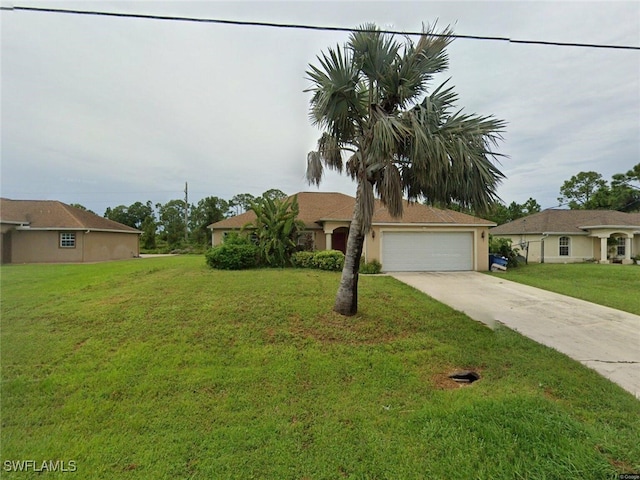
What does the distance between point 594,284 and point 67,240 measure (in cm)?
2947

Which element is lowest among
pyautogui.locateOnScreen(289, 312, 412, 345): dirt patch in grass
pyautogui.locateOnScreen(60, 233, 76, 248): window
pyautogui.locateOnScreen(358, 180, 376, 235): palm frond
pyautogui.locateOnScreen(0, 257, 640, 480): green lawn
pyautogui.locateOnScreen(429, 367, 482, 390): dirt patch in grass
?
pyautogui.locateOnScreen(429, 367, 482, 390): dirt patch in grass

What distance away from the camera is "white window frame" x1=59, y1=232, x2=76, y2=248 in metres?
18.6

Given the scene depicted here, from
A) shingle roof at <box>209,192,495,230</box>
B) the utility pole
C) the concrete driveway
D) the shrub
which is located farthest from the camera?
the utility pole

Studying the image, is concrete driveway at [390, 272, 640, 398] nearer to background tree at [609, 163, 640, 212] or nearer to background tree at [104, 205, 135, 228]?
background tree at [609, 163, 640, 212]

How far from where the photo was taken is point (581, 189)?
112 ft

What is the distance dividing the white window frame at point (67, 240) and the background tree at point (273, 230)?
14858 millimetres

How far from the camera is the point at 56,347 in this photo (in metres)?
4.28

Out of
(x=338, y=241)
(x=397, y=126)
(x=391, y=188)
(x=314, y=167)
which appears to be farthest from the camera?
(x=338, y=241)

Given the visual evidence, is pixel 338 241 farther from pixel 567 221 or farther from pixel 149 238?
pixel 149 238

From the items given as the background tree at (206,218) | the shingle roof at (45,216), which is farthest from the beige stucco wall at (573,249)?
the shingle roof at (45,216)

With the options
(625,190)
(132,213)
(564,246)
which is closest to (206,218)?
(132,213)

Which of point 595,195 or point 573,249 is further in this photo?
point 595,195

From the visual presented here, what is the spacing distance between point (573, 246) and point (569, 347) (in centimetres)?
1985

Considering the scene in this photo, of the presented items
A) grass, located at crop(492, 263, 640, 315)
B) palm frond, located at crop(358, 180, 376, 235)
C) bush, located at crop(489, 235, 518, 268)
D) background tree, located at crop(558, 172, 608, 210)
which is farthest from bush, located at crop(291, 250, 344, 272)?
background tree, located at crop(558, 172, 608, 210)
